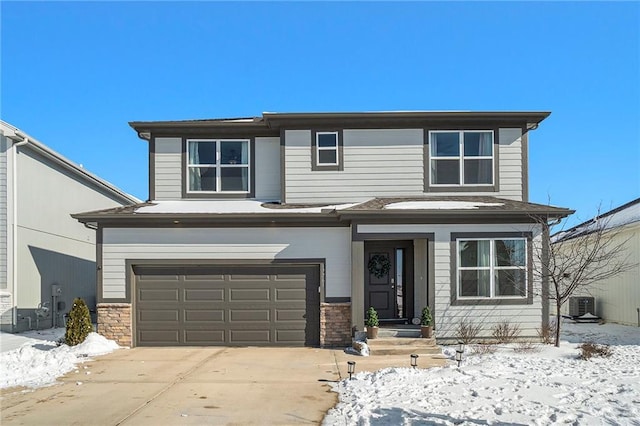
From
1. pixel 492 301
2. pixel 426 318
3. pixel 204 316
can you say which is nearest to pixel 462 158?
pixel 492 301

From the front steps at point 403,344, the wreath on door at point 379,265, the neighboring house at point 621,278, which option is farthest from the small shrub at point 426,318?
the neighboring house at point 621,278

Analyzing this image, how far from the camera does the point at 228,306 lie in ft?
39.9

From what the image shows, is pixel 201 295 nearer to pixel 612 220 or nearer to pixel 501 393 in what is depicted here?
pixel 501 393

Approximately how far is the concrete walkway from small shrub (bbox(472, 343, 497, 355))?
106cm

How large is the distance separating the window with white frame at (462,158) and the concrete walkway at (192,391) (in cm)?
513

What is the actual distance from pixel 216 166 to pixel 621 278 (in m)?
12.3

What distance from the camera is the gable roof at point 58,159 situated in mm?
14202

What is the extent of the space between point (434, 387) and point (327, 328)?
487cm

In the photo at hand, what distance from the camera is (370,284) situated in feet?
42.8

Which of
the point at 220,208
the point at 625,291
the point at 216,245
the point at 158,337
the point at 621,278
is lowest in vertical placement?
the point at 158,337

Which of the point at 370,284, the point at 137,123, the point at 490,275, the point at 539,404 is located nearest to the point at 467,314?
the point at 490,275

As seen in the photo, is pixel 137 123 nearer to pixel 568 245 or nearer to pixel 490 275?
pixel 490 275

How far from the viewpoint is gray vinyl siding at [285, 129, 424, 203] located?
43.1 ft

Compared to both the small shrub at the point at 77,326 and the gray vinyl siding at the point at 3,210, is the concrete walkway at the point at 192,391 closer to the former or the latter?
the small shrub at the point at 77,326
